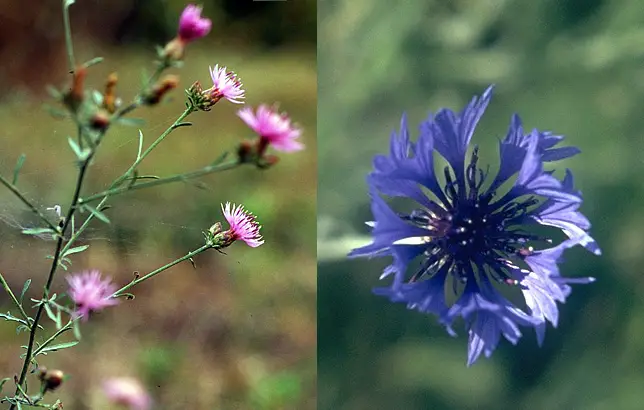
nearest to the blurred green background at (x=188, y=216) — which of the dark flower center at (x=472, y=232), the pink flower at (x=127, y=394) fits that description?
the pink flower at (x=127, y=394)

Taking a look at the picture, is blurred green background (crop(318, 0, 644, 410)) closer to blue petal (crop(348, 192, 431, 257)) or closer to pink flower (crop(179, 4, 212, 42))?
blue petal (crop(348, 192, 431, 257))

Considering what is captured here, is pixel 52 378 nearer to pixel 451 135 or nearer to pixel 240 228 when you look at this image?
pixel 240 228

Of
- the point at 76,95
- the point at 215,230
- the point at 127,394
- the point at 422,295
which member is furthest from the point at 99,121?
the point at 127,394

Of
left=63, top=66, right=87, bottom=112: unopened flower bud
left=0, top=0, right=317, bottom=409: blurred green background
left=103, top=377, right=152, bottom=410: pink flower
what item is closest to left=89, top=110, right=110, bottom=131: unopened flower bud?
left=63, top=66, right=87, bottom=112: unopened flower bud

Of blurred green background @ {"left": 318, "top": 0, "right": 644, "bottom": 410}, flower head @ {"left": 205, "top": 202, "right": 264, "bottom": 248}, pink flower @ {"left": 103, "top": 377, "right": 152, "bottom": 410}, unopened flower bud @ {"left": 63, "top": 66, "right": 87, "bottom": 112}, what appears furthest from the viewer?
pink flower @ {"left": 103, "top": 377, "right": 152, "bottom": 410}

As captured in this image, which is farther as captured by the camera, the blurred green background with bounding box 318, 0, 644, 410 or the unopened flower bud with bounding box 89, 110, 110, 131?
the blurred green background with bounding box 318, 0, 644, 410
